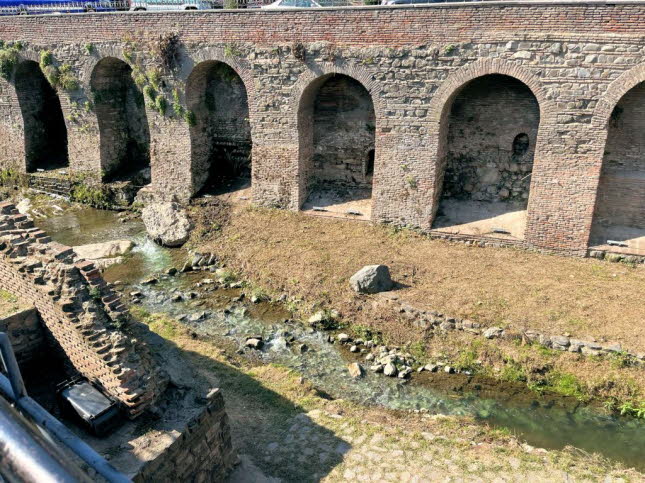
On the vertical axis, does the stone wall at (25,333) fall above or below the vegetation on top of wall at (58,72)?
below

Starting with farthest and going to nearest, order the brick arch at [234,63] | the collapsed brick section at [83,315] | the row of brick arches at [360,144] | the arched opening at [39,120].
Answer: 1. the arched opening at [39,120]
2. the brick arch at [234,63]
3. the row of brick arches at [360,144]
4. the collapsed brick section at [83,315]

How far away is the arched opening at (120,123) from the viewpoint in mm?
17906

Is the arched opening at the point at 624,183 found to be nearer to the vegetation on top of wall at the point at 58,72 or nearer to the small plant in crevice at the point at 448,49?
the small plant in crevice at the point at 448,49

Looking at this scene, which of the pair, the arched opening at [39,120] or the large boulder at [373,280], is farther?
the arched opening at [39,120]

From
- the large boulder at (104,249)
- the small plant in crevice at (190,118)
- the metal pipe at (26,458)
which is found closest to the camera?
the metal pipe at (26,458)

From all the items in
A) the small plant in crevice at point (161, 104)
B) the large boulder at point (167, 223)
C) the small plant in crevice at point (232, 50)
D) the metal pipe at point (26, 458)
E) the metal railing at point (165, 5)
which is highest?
the metal railing at point (165, 5)

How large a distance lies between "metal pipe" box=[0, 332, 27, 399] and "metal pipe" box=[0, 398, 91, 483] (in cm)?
93

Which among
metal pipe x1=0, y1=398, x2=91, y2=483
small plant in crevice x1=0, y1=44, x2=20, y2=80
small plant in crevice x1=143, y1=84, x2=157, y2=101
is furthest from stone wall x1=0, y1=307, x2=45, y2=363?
small plant in crevice x1=0, y1=44, x2=20, y2=80

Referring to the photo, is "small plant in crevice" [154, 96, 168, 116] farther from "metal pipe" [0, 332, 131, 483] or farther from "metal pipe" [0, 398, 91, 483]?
"metal pipe" [0, 398, 91, 483]

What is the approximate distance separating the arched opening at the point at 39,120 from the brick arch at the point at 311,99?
33.0 feet

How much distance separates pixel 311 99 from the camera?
50.0 feet

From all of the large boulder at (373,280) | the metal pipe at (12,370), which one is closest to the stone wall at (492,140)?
the large boulder at (373,280)

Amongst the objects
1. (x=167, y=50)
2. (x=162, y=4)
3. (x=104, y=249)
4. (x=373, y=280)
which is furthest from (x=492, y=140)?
(x=162, y=4)

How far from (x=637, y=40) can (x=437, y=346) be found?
7.28 m
